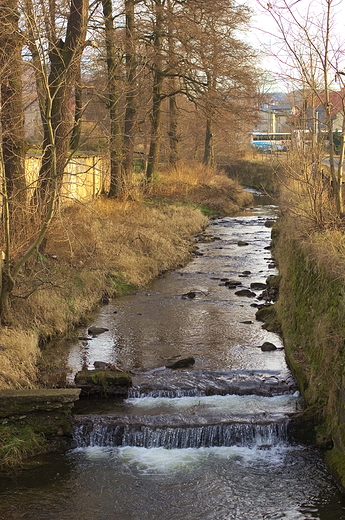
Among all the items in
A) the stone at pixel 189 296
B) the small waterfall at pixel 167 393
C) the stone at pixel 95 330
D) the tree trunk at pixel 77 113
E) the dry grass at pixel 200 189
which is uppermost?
the tree trunk at pixel 77 113

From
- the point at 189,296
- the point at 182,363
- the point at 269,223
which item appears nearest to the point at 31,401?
the point at 182,363

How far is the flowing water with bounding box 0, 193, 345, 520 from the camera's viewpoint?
23.3 ft

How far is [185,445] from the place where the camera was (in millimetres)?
8562

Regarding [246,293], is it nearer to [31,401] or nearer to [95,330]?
[95,330]

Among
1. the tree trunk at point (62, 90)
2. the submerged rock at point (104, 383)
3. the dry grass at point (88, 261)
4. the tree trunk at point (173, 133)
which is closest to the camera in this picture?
the submerged rock at point (104, 383)

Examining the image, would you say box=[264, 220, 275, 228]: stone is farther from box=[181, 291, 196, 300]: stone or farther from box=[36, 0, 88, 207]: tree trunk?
box=[36, 0, 88, 207]: tree trunk

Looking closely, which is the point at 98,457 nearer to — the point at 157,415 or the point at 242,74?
the point at 157,415

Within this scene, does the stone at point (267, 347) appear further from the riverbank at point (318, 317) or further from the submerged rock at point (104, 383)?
the submerged rock at point (104, 383)

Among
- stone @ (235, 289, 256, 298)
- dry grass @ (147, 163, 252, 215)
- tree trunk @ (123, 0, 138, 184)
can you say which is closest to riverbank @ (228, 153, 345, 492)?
stone @ (235, 289, 256, 298)

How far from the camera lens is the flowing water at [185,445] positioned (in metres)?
7.10

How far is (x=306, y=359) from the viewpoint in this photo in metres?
10.1

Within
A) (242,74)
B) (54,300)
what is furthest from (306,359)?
(242,74)

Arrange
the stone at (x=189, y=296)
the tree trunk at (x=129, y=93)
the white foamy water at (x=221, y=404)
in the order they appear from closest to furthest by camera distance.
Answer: the white foamy water at (x=221, y=404), the stone at (x=189, y=296), the tree trunk at (x=129, y=93)

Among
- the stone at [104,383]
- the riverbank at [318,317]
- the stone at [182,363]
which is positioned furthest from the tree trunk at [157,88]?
the stone at [104,383]
